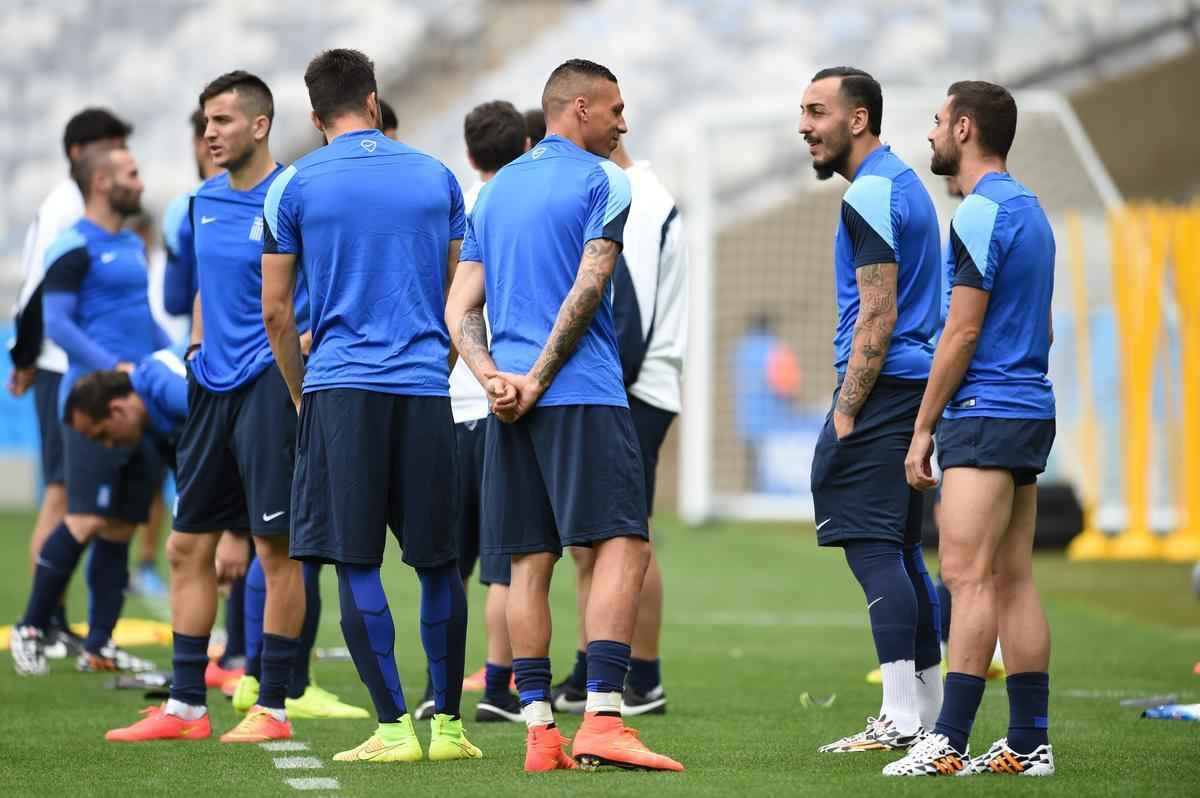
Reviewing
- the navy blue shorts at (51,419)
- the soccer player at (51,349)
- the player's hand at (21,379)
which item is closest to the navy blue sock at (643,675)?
the soccer player at (51,349)

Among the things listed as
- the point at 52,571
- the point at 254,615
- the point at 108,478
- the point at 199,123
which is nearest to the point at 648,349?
the point at 254,615

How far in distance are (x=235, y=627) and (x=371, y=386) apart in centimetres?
300

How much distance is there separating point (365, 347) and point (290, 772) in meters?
1.32

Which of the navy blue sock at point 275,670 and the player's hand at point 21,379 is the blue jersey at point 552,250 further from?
the player's hand at point 21,379

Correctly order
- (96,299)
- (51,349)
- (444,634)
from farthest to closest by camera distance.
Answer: (51,349) < (96,299) < (444,634)

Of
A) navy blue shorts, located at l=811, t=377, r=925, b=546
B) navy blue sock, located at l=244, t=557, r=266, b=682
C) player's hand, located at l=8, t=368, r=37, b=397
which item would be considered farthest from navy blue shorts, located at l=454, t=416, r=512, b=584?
player's hand, located at l=8, t=368, r=37, b=397

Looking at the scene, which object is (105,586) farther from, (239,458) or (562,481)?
(562,481)

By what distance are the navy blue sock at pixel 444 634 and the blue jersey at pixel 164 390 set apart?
2099mm

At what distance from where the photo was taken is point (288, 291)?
5.62 meters

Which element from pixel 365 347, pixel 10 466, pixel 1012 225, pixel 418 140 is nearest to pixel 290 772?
pixel 365 347

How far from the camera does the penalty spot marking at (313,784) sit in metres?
5.05

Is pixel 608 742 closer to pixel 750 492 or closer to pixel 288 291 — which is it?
pixel 288 291

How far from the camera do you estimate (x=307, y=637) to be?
7.12 m

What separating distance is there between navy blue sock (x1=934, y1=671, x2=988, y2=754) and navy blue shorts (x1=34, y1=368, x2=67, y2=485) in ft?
18.3
